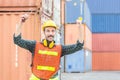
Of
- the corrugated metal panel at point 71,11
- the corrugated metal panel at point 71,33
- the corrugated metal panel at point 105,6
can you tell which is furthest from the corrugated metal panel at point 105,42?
the corrugated metal panel at point 71,11

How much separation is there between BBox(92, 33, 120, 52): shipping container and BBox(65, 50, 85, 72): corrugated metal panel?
844 cm

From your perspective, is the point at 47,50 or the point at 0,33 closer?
the point at 47,50

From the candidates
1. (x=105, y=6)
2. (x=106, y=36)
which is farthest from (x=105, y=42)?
(x=105, y=6)

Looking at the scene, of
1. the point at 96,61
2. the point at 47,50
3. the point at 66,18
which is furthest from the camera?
the point at 96,61

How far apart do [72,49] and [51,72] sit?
1.41ft

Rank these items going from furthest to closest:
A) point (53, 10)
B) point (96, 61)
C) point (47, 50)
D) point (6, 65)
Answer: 1. point (96, 61)
2. point (53, 10)
3. point (6, 65)
4. point (47, 50)

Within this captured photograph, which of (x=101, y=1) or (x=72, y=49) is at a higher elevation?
(x=101, y=1)

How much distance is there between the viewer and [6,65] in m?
10.7

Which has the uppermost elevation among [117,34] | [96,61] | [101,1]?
[101,1]

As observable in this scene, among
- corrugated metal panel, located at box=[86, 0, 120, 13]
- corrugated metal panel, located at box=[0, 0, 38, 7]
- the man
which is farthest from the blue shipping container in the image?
the man

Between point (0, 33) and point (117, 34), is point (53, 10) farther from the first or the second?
point (117, 34)

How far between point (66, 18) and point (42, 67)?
24.9 meters

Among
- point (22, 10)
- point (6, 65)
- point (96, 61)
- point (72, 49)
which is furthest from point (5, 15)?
point (96, 61)

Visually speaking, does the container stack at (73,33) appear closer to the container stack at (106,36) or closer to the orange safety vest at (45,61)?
the container stack at (106,36)
